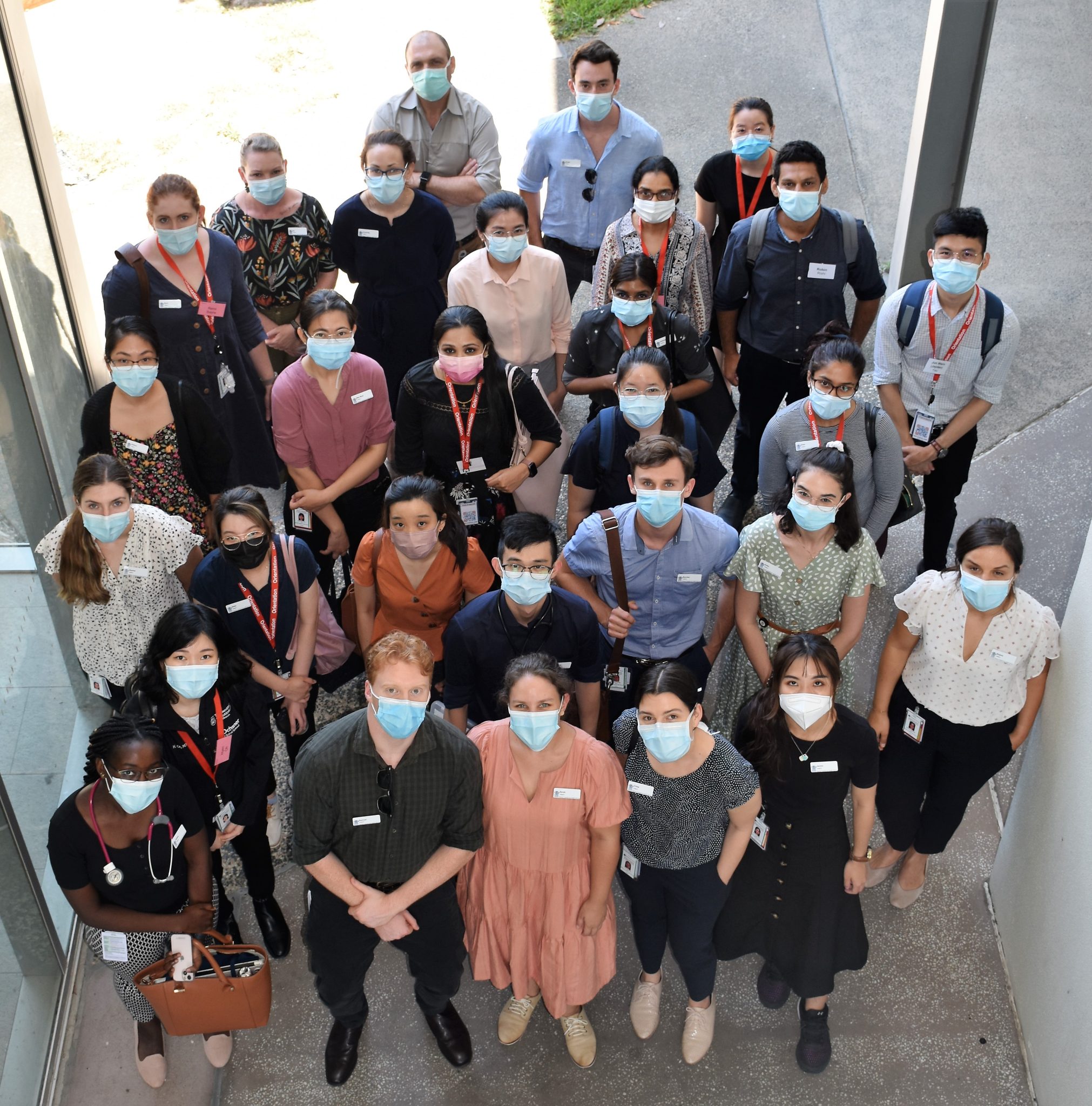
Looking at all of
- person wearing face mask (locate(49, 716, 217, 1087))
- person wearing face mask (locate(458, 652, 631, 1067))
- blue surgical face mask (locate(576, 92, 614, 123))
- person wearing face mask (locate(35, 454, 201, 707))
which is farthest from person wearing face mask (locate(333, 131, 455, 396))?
person wearing face mask (locate(49, 716, 217, 1087))

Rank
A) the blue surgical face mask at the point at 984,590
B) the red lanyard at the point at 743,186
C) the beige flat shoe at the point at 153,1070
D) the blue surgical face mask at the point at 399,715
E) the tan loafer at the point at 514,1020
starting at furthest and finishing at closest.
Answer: the red lanyard at the point at 743,186 < the tan loafer at the point at 514,1020 < the beige flat shoe at the point at 153,1070 < the blue surgical face mask at the point at 984,590 < the blue surgical face mask at the point at 399,715

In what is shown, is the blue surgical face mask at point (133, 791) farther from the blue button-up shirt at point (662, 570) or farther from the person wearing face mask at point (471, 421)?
the person wearing face mask at point (471, 421)

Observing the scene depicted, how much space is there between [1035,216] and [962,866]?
5.01 m

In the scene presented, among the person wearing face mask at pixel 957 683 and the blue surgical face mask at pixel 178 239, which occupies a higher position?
the blue surgical face mask at pixel 178 239

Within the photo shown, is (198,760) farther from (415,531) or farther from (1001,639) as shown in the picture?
(1001,639)

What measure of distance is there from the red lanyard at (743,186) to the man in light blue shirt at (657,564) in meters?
2.28

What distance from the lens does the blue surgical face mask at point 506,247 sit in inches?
225

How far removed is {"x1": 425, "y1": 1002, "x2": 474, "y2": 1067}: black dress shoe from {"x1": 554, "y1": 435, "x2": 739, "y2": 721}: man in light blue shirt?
1.40 meters

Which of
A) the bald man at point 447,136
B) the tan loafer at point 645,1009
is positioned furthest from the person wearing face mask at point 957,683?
the bald man at point 447,136

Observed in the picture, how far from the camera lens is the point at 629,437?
511cm

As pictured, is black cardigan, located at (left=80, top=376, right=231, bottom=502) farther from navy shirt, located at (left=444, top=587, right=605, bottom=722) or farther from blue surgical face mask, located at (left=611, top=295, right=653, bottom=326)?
blue surgical face mask, located at (left=611, top=295, right=653, bottom=326)

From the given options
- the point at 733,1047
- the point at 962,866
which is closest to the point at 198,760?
the point at 733,1047

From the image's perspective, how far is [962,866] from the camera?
507cm

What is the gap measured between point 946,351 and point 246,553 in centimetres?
327
